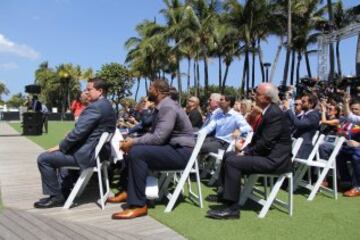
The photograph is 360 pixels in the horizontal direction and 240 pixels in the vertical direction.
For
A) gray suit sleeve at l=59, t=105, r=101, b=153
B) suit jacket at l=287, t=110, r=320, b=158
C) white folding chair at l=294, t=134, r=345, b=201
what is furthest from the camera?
suit jacket at l=287, t=110, r=320, b=158

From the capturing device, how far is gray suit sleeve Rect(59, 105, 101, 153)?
5699 millimetres

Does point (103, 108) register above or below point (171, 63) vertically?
below

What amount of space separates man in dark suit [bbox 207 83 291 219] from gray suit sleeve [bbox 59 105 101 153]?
1665 millimetres

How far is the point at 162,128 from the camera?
5.53m

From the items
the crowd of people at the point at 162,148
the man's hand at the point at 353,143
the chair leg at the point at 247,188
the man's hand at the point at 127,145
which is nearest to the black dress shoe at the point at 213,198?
the crowd of people at the point at 162,148

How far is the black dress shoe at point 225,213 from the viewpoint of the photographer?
5.30m

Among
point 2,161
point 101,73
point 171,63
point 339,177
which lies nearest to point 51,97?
point 101,73

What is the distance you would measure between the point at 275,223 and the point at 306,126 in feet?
7.83

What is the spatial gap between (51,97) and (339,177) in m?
74.7

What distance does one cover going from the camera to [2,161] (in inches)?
424

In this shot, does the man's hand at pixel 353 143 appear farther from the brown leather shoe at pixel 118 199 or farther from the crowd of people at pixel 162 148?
the brown leather shoe at pixel 118 199

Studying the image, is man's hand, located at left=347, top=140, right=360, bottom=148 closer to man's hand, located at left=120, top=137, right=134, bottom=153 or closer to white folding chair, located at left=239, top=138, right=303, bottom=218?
white folding chair, located at left=239, top=138, right=303, bottom=218

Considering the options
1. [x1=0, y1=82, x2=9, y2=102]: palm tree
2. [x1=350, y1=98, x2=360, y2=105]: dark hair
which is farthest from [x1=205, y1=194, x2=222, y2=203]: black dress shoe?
[x1=0, y1=82, x2=9, y2=102]: palm tree

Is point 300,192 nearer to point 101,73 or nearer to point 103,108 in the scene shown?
point 103,108
